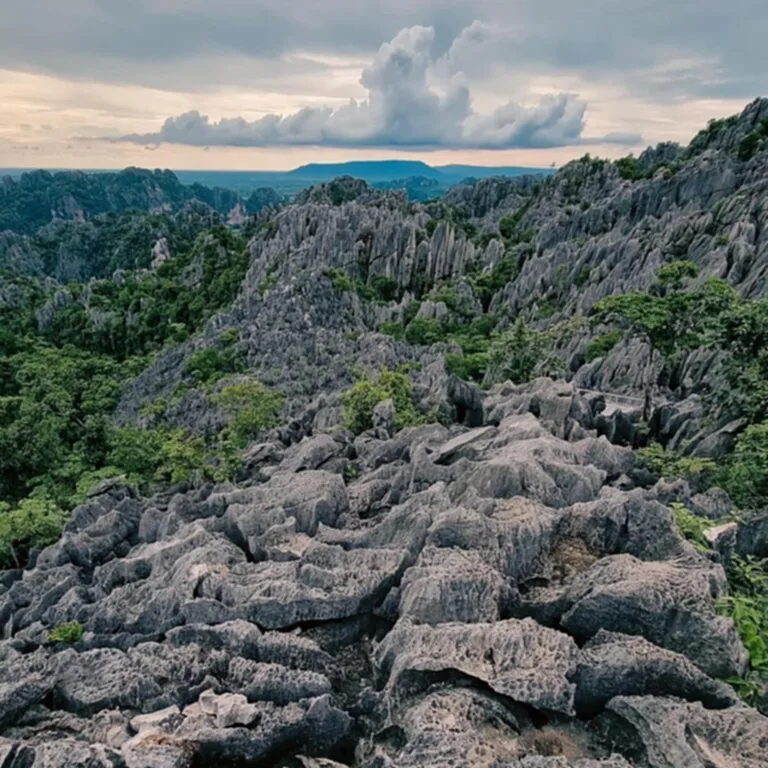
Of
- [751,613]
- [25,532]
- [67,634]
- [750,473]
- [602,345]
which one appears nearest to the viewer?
[751,613]

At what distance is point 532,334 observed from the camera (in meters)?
28.9

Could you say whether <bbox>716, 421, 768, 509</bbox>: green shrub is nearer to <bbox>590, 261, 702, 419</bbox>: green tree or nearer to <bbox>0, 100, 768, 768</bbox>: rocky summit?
<bbox>0, 100, 768, 768</bbox>: rocky summit

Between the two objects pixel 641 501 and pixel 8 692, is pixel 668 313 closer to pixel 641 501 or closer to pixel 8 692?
pixel 641 501

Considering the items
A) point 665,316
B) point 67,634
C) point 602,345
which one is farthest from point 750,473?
point 602,345

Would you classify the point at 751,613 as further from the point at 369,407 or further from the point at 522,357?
the point at 522,357

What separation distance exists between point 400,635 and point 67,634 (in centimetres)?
544

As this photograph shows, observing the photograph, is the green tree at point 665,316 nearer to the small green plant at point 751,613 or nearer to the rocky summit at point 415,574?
the rocky summit at point 415,574

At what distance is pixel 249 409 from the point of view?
23.2 m

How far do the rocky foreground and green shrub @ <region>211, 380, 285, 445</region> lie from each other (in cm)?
953

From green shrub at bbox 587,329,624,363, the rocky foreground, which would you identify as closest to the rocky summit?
the rocky foreground

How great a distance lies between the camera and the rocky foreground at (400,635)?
675cm

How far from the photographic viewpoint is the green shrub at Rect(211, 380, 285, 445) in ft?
74.2

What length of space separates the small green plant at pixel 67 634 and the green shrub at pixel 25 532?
6.79 m

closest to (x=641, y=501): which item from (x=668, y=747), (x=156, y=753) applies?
(x=668, y=747)
